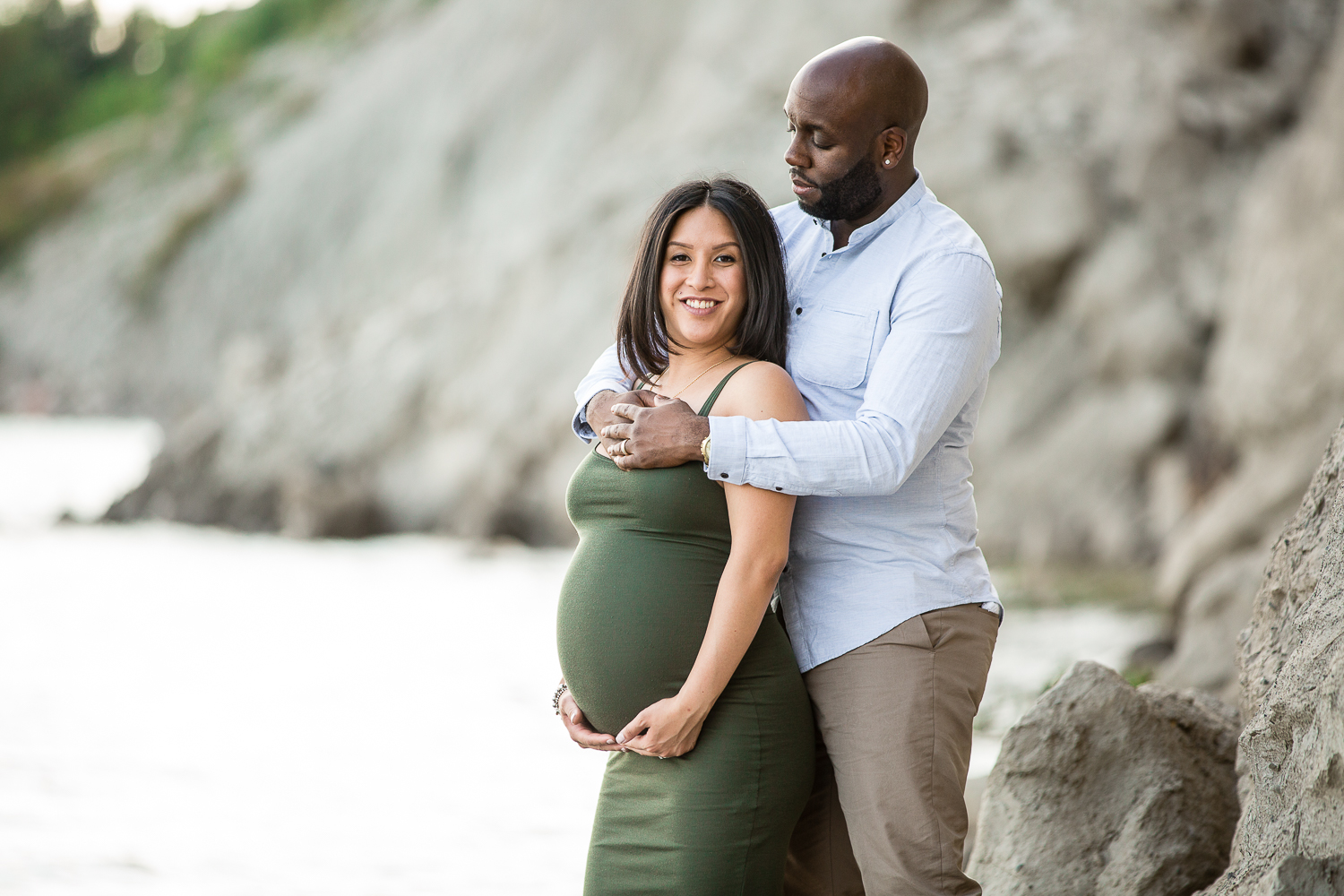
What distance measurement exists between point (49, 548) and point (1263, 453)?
15.8 m

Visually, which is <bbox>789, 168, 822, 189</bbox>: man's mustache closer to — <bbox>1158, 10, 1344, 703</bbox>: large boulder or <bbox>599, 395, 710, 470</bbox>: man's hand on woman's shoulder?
<bbox>599, 395, 710, 470</bbox>: man's hand on woman's shoulder

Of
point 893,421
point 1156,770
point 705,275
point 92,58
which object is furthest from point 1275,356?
point 92,58

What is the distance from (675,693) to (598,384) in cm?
80

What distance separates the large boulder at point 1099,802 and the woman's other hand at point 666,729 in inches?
43.7

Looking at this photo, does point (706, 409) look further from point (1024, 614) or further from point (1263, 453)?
point (1263, 453)

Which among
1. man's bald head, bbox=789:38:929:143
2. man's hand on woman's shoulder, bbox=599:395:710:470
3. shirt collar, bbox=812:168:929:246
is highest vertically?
man's bald head, bbox=789:38:929:143

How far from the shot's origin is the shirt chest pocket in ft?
10.0

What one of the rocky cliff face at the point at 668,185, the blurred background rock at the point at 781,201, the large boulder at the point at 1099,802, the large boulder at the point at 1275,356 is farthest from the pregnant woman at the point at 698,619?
the rocky cliff face at the point at 668,185

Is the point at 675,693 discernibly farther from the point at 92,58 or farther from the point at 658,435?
the point at 92,58

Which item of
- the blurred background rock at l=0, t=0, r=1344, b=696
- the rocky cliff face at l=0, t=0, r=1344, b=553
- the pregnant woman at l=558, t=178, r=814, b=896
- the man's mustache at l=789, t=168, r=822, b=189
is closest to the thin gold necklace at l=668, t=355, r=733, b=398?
the pregnant woman at l=558, t=178, r=814, b=896

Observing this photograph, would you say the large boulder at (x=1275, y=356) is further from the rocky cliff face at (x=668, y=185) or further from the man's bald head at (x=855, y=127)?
the man's bald head at (x=855, y=127)

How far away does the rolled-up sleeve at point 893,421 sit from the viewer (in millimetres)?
2805

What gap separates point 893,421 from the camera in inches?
111

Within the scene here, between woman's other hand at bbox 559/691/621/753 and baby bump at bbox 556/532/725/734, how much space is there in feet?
0.12
